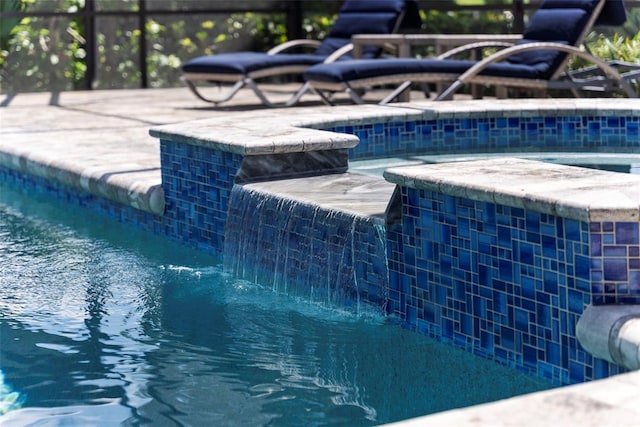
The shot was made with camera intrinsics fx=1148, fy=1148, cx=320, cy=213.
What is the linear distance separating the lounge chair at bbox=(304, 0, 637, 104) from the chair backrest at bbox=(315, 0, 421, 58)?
143cm

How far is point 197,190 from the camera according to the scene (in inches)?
204

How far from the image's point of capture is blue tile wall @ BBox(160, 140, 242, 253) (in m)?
4.96

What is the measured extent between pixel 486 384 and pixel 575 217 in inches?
22.7

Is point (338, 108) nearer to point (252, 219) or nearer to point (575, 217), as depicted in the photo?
point (252, 219)

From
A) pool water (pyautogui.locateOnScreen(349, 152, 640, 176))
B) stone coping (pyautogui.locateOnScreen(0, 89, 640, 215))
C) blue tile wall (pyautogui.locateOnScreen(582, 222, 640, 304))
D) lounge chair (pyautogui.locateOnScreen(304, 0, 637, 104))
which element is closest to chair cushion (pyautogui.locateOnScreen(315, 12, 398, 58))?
lounge chair (pyautogui.locateOnScreen(304, 0, 637, 104))

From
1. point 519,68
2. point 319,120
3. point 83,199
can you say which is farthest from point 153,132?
point 519,68

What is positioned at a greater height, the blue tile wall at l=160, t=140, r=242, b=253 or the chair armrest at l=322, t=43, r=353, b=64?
the chair armrest at l=322, t=43, r=353, b=64

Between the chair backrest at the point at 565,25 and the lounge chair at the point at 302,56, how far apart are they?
1.63 metres

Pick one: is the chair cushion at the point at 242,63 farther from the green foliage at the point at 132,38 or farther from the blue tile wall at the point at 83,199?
the blue tile wall at the point at 83,199

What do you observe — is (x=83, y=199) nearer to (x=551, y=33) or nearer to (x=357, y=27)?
(x=551, y=33)

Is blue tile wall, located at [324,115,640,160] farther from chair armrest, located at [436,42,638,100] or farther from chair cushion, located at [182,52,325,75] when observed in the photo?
chair cushion, located at [182,52,325,75]

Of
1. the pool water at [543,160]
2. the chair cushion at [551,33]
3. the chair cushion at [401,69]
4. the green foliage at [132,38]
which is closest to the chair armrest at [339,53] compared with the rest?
the chair cushion at [401,69]

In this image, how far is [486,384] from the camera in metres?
3.27

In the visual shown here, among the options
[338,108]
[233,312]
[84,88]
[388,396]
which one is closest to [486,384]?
[388,396]
